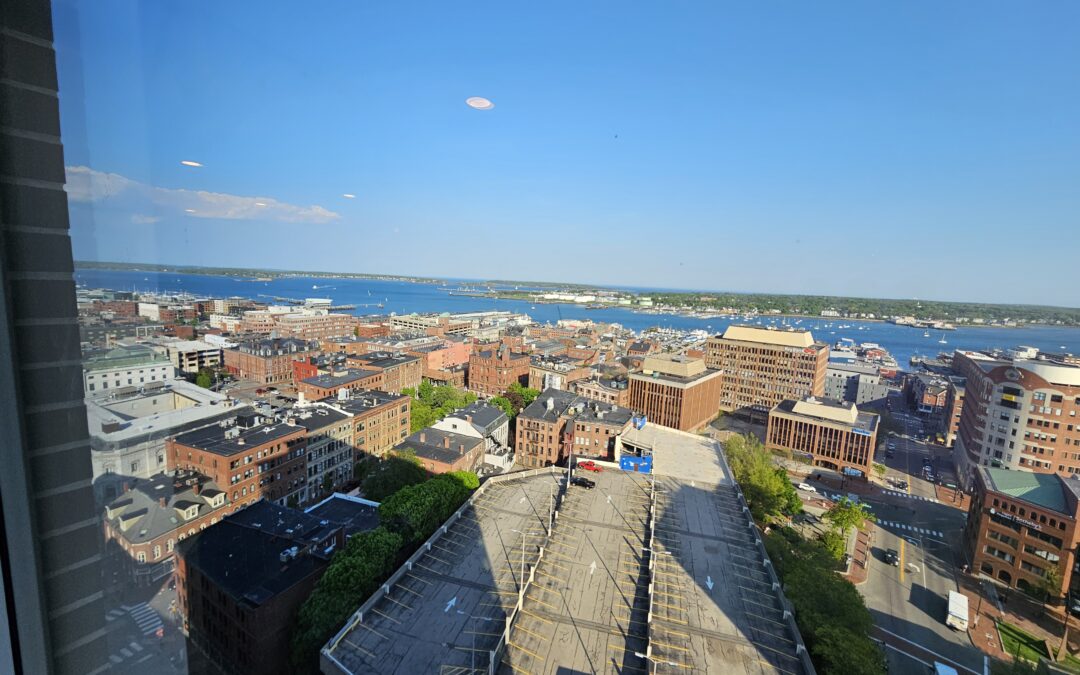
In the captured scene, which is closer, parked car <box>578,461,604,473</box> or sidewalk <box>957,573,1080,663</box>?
sidewalk <box>957,573,1080,663</box>

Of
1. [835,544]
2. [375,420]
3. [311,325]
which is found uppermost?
[311,325]

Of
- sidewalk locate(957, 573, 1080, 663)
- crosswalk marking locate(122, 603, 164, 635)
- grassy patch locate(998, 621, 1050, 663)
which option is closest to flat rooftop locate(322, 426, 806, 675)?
crosswalk marking locate(122, 603, 164, 635)

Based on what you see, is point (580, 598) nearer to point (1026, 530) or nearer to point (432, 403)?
point (1026, 530)

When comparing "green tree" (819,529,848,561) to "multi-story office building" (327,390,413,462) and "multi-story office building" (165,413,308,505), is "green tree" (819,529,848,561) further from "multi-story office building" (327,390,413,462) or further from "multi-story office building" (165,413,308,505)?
"multi-story office building" (165,413,308,505)

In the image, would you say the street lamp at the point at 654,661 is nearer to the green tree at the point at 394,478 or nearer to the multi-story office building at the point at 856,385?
the green tree at the point at 394,478

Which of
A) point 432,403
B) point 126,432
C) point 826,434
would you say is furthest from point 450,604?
point 826,434

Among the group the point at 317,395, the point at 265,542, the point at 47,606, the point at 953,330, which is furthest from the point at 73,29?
the point at 953,330

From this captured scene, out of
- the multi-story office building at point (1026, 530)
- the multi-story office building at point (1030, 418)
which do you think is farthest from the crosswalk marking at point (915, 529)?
the multi-story office building at point (1030, 418)
